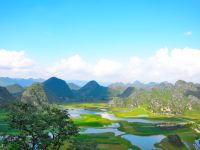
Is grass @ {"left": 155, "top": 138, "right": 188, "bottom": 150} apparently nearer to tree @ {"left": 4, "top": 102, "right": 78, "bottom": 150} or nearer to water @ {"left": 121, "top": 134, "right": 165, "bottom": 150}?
water @ {"left": 121, "top": 134, "right": 165, "bottom": 150}

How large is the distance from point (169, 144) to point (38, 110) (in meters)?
74.1

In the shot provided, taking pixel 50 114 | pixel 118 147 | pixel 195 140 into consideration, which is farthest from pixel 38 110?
pixel 195 140

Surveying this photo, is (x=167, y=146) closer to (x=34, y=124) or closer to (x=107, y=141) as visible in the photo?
(x=107, y=141)

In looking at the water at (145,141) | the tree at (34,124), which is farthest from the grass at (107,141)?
the tree at (34,124)

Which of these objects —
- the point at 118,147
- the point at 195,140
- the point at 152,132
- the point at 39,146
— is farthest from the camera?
the point at 152,132

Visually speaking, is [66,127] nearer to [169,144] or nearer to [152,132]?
[169,144]

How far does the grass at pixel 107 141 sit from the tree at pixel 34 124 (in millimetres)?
56584

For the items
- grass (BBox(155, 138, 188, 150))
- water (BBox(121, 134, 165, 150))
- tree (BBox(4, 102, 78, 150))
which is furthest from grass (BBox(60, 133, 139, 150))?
tree (BBox(4, 102, 78, 150))

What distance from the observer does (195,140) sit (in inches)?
4301

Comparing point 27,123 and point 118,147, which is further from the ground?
point 27,123

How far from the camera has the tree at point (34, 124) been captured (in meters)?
31.6

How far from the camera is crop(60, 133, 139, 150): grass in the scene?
3613 inches

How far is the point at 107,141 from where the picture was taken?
101 meters

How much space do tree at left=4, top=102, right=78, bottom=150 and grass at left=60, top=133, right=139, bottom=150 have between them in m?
56.6
